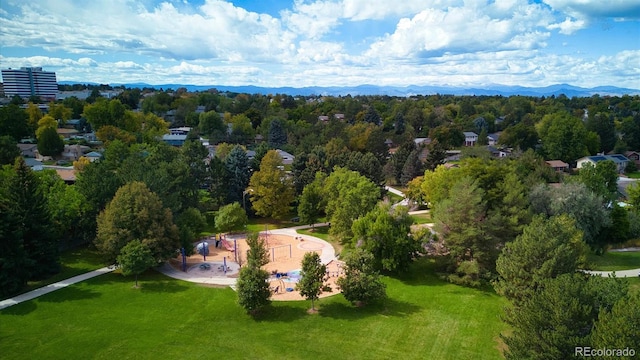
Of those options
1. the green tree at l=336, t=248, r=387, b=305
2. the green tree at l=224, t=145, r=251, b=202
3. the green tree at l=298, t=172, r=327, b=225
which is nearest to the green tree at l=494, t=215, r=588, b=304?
the green tree at l=336, t=248, r=387, b=305

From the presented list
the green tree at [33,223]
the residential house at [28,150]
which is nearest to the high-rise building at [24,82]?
the residential house at [28,150]

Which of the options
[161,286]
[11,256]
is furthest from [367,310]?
[11,256]

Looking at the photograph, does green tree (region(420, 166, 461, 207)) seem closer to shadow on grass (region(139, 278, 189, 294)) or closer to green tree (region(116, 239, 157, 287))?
shadow on grass (region(139, 278, 189, 294))

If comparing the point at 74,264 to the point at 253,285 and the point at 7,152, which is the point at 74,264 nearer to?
the point at 253,285

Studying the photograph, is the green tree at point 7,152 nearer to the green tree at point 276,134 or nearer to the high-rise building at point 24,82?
the green tree at point 276,134

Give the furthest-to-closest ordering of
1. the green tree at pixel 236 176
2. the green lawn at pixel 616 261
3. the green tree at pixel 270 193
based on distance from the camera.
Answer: the green tree at pixel 236 176, the green tree at pixel 270 193, the green lawn at pixel 616 261

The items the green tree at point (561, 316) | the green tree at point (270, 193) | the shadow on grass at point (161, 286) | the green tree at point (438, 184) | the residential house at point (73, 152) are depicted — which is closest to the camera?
the green tree at point (561, 316)

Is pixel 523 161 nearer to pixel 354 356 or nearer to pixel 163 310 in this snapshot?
pixel 354 356
